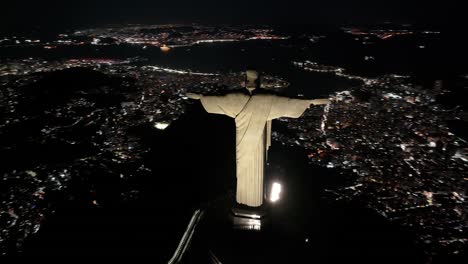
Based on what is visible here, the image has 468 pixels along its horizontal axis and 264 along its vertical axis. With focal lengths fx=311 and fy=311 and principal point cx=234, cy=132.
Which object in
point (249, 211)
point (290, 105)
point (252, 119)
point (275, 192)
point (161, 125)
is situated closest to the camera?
point (290, 105)

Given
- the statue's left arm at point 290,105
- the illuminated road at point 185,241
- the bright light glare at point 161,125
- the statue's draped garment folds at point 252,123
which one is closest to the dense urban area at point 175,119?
the bright light glare at point 161,125

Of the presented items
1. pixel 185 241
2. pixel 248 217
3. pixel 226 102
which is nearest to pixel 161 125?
pixel 185 241

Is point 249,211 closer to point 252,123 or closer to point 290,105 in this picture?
point 252,123

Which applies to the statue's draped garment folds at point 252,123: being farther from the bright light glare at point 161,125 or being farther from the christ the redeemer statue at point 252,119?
the bright light glare at point 161,125

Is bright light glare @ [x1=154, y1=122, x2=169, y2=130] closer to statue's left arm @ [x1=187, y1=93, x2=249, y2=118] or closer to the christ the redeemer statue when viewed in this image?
the christ the redeemer statue

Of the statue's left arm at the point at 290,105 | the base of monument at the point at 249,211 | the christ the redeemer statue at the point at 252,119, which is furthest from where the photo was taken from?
the base of monument at the point at 249,211

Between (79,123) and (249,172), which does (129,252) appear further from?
(79,123)

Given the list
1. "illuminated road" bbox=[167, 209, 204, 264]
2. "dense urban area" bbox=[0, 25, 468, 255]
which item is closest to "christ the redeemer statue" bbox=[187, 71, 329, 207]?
"dense urban area" bbox=[0, 25, 468, 255]
